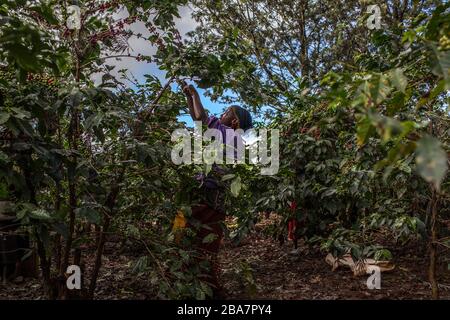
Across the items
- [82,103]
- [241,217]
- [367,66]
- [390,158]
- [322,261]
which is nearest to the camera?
[390,158]

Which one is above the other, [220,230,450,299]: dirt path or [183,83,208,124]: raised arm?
[183,83,208,124]: raised arm

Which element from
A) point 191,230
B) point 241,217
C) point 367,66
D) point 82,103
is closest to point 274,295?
point 241,217

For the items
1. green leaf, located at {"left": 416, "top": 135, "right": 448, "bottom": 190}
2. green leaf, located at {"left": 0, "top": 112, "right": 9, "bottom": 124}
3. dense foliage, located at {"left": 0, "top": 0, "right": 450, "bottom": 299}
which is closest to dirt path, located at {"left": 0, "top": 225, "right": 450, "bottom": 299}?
dense foliage, located at {"left": 0, "top": 0, "right": 450, "bottom": 299}

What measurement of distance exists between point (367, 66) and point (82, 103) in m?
1.72

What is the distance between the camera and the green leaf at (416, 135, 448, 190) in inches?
30.6

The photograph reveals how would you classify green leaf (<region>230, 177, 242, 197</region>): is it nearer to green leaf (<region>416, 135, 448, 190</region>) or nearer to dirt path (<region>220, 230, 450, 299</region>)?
dirt path (<region>220, 230, 450, 299</region>)

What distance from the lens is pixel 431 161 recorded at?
2.63 feet

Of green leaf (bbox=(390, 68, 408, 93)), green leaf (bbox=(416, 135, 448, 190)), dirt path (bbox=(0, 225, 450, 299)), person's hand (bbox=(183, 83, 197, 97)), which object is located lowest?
dirt path (bbox=(0, 225, 450, 299))

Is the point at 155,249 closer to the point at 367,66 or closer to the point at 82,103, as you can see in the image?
the point at 82,103

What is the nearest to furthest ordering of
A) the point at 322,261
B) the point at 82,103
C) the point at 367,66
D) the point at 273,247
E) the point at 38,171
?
the point at 38,171 → the point at 82,103 → the point at 367,66 → the point at 322,261 → the point at 273,247

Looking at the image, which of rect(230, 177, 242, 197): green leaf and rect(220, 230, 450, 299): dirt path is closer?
rect(230, 177, 242, 197): green leaf

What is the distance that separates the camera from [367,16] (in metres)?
3.02

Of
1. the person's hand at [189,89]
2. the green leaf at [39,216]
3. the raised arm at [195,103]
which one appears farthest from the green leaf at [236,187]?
the person's hand at [189,89]

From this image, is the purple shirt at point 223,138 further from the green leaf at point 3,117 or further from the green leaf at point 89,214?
the green leaf at point 3,117
